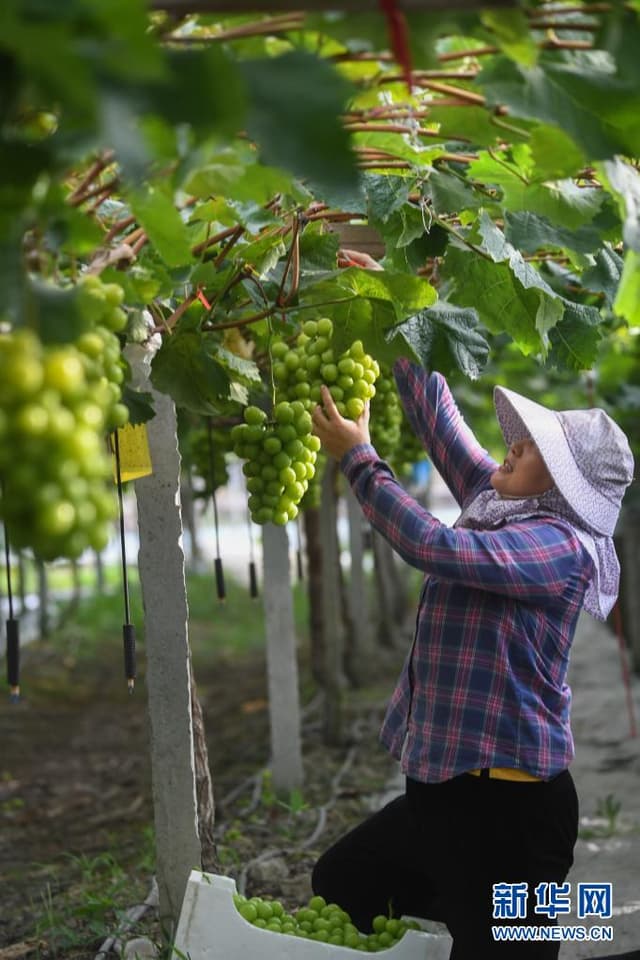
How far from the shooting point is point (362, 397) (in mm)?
2742

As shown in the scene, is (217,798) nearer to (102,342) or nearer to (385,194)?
(385,194)

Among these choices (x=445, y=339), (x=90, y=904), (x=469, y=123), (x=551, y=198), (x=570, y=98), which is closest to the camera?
(x=570, y=98)

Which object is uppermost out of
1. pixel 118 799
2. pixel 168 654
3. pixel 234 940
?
pixel 168 654

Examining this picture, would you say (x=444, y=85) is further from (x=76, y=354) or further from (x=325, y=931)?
(x=325, y=931)

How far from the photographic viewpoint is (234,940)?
284 centimetres

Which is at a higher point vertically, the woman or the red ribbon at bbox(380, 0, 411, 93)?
the red ribbon at bbox(380, 0, 411, 93)

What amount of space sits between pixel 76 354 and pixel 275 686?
3.72m

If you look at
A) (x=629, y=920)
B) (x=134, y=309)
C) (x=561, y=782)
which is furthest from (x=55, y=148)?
(x=629, y=920)

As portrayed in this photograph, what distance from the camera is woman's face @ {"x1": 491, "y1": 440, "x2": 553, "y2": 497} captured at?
8.69ft

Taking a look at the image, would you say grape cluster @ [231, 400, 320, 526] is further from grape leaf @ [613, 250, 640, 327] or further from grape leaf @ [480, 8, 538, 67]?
grape leaf @ [480, 8, 538, 67]

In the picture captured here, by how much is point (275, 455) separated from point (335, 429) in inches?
5.8

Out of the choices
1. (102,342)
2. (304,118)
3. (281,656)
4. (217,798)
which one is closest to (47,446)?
(102,342)

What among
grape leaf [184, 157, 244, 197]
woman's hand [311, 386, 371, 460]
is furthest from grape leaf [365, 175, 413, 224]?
grape leaf [184, 157, 244, 197]

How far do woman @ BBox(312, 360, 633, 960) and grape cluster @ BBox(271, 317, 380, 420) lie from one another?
0.05 m
